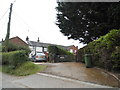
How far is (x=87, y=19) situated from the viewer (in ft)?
43.1

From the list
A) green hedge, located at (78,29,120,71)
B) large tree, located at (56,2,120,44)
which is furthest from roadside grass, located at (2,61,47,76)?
large tree, located at (56,2,120,44)

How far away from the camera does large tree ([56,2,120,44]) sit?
10.7 meters

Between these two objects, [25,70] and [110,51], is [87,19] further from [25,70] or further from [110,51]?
[25,70]

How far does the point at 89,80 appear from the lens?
641 cm

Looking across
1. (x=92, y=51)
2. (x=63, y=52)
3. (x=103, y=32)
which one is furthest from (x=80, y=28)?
(x=63, y=52)

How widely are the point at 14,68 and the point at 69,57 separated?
9.78m

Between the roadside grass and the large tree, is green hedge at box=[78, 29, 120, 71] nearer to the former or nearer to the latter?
the large tree

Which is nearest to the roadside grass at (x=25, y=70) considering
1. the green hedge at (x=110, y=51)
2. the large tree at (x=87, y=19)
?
the green hedge at (x=110, y=51)

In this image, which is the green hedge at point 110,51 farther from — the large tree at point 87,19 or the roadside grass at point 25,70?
the roadside grass at point 25,70

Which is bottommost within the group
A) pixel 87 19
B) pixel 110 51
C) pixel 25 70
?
pixel 25 70

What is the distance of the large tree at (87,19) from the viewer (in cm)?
1072

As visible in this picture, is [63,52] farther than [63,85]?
Yes

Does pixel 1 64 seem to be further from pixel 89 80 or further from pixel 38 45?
pixel 38 45

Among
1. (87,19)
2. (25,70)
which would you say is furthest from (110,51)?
(25,70)
